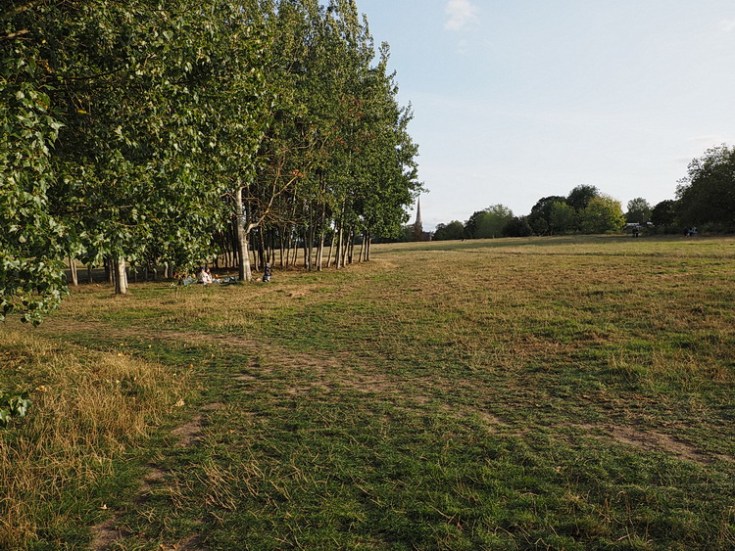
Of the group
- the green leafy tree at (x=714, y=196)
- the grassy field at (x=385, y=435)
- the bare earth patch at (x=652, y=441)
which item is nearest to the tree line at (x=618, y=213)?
the green leafy tree at (x=714, y=196)

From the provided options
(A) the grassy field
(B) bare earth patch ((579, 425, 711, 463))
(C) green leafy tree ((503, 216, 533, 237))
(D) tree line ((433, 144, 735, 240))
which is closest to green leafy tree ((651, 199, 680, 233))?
(D) tree line ((433, 144, 735, 240))

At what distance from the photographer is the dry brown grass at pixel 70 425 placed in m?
5.83

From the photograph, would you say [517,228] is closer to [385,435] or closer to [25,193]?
[385,435]

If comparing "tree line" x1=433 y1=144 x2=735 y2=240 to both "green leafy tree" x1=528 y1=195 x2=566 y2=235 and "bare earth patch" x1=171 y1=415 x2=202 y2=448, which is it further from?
"bare earth patch" x1=171 y1=415 x2=202 y2=448

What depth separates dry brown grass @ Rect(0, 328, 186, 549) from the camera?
19.1 ft

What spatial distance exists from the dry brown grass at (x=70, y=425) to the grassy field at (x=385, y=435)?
41 mm

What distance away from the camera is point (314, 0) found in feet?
111

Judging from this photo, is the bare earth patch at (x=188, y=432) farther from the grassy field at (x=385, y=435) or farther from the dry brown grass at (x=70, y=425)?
the dry brown grass at (x=70, y=425)

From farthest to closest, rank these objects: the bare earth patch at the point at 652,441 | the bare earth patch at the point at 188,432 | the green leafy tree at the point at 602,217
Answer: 1. the green leafy tree at the point at 602,217
2. the bare earth patch at the point at 188,432
3. the bare earth patch at the point at 652,441

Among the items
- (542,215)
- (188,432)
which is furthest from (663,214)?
(188,432)

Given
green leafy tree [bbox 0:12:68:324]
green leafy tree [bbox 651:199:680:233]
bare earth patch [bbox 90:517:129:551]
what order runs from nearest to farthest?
bare earth patch [bbox 90:517:129:551] < green leafy tree [bbox 0:12:68:324] < green leafy tree [bbox 651:199:680:233]

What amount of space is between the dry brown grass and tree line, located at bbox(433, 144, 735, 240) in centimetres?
7899

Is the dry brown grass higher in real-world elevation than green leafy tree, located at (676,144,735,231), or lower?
lower

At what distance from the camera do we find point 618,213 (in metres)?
110
